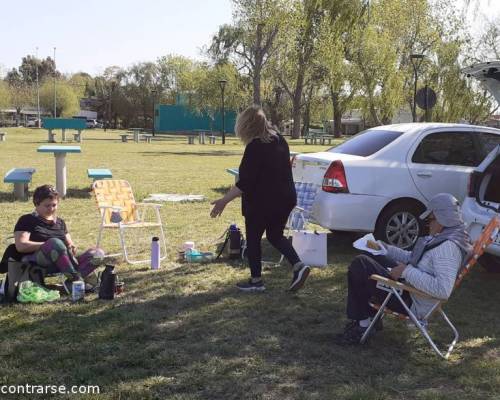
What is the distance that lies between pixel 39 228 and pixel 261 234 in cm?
200

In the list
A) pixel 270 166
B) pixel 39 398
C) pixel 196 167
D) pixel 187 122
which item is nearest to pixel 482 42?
pixel 196 167

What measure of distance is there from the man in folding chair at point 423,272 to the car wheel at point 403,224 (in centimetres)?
256

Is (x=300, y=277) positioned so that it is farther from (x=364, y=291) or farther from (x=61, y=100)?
(x=61, y=100)

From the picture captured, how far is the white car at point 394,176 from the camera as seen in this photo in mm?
6695

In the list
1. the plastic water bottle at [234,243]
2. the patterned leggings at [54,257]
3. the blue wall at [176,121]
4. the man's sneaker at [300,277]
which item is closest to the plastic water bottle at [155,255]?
the plastic water bottle at [234,243]

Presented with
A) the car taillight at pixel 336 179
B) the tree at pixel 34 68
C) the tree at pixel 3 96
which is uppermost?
the tree at pixel 34 68

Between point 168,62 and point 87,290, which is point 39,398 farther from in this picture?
point 168,62

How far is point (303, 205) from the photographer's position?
6863mm

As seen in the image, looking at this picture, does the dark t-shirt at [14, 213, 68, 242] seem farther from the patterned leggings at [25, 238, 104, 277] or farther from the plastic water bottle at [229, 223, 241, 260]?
the plastic water bottle at [229, 223, 241, 260]

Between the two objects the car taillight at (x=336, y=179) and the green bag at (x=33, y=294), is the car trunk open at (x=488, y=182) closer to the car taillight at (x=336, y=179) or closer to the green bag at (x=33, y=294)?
the car taillight at (x=336, y=179)

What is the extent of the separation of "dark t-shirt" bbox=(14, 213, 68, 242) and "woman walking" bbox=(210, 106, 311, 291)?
1.43 m

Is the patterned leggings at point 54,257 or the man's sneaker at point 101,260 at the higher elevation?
the patterned leggings at point 54,257

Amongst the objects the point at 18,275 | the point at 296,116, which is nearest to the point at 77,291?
the point at 18,275

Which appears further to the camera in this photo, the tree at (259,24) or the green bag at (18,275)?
the tree at (259,24)
